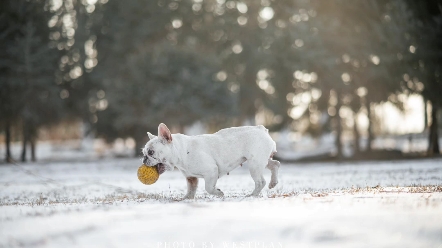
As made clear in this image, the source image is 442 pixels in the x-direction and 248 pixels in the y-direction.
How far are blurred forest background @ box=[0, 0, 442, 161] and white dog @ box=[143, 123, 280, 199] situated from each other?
14.8 metres

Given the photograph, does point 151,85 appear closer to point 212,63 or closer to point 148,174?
point 212,63

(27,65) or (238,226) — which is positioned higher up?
(27,65)

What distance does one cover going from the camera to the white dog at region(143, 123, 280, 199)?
933 centimetres

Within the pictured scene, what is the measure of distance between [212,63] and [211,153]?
1054 inches

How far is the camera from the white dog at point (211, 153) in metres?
9.33

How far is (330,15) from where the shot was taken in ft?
98.9

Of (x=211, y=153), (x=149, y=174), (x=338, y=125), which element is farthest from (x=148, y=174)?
(x=338, y=125)

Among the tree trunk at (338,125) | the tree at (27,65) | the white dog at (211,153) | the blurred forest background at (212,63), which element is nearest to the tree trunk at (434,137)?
the blurred forest background at (212,63)

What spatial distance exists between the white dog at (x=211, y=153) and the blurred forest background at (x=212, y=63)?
582 inches

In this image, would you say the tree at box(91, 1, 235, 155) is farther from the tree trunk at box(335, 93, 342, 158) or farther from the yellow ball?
the yellow ball

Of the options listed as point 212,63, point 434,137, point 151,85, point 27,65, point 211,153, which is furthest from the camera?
point 212,63

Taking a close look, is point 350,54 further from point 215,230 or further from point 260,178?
point 215,230

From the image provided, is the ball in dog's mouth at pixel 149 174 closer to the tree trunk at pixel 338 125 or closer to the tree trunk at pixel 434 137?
the tree trunk at pixel 338 125

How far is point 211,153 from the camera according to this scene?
969 centimetres
